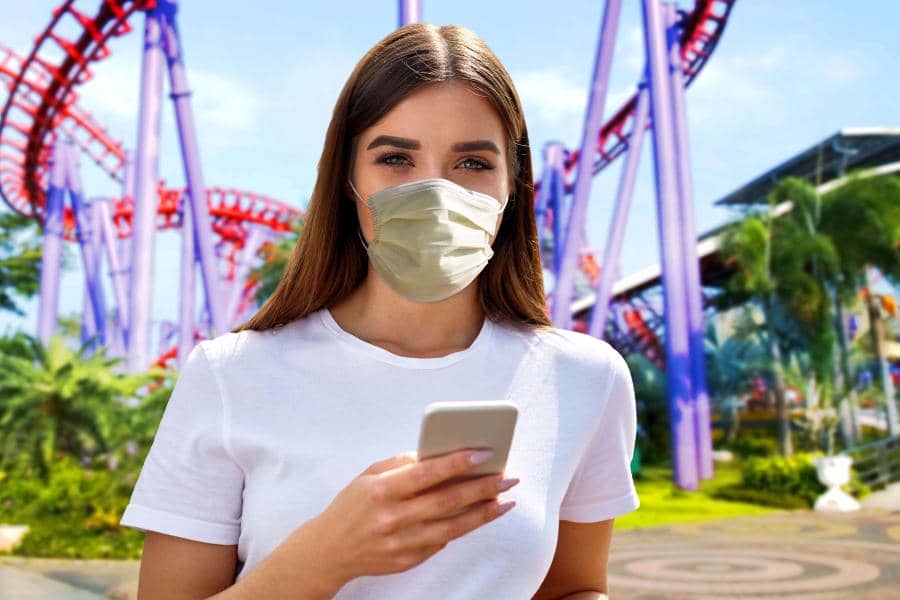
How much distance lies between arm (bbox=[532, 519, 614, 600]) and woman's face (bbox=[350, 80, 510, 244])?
21.7 inches

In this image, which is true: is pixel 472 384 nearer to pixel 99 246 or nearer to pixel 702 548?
pixel 702 548

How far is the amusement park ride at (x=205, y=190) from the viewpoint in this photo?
13898 mm

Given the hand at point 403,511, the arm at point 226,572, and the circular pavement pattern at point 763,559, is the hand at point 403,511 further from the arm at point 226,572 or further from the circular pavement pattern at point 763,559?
the circular pavement pattern at point 763,559

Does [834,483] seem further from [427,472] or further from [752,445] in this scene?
[427,472]

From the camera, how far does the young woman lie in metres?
1.23

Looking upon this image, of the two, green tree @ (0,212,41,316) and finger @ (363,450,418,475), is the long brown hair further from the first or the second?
green tree @ (0,212,41,316)

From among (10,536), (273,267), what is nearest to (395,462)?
(10,536)

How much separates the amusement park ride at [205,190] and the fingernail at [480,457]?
28.9ft

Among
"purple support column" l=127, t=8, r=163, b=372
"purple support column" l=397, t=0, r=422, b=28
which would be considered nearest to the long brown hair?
"purple support column" l=397, t=0, r=422, b=28

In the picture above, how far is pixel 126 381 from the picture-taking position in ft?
41.9

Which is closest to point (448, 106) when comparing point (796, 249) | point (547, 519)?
point (547, 519)

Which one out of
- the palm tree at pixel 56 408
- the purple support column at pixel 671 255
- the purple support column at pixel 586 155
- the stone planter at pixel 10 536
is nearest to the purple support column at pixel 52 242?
the palm tree at pixel 56 408

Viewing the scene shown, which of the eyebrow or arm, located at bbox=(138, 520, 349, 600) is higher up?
the eyebrow

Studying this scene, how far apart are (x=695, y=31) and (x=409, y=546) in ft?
63.0
